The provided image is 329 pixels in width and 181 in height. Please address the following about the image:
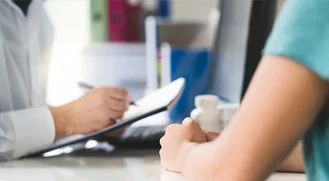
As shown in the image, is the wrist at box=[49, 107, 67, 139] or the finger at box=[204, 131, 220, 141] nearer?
the finger at box=[204, 131, 220, 141]

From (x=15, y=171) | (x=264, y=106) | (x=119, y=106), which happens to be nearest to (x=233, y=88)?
(x=119, y=106)

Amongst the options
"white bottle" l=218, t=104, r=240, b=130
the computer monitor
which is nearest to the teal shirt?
"white bottle" l=218, t=104, r=240, b=130

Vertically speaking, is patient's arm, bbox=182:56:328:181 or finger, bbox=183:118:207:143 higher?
patient's arm, bbox=182:56:328:181

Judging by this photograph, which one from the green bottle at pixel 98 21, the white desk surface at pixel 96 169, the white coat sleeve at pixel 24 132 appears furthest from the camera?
the green bottle at pixel 98 21

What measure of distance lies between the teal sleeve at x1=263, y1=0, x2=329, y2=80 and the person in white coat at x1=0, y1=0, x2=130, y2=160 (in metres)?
0.52

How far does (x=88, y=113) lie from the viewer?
39.8 inches

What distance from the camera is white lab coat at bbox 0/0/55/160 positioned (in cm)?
94

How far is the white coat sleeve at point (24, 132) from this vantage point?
0.93 m

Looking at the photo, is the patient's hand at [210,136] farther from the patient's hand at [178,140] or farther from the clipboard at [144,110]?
the clipboard at [144,110]

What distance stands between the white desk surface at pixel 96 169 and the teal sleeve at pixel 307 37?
249 mm

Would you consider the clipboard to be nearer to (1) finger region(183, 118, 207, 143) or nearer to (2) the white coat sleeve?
(2) the white coat sleeve

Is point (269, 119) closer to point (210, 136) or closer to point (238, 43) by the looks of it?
point (210, 136)

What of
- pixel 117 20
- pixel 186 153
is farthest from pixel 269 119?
pixel 117 20

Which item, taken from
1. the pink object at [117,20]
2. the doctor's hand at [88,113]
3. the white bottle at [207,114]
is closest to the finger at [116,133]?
the doctor's hand at [88,113]
